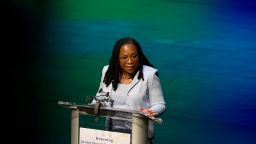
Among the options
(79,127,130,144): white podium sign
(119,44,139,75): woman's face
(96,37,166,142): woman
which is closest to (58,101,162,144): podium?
(79,127,130,144): white podium sign

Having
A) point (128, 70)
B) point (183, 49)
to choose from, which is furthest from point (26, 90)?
point (128, 70)

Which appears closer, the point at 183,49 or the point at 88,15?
the point at 183,49

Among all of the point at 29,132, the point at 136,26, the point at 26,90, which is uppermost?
the point at 136,26

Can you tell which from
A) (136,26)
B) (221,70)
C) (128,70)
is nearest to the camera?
(128,70)

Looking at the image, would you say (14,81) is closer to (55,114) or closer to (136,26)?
(55,114)

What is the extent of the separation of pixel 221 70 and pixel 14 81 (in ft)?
7.85

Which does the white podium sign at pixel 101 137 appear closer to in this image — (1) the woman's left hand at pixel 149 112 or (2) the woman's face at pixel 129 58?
(1) the woman's left hand at pixel 149 112

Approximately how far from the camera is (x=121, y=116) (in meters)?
3.65

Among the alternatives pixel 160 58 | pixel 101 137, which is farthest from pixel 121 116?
pixel 160 58

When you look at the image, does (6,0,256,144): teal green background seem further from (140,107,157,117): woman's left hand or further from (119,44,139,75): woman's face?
(140,107,157,117): woman's left hand

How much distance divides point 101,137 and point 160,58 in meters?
2.54

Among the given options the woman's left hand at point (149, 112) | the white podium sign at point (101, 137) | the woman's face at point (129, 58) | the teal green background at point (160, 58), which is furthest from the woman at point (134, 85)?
the teal green background at point (160, 58)

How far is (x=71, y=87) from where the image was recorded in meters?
6.58

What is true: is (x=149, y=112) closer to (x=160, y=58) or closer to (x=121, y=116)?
(x=121, y=116)
